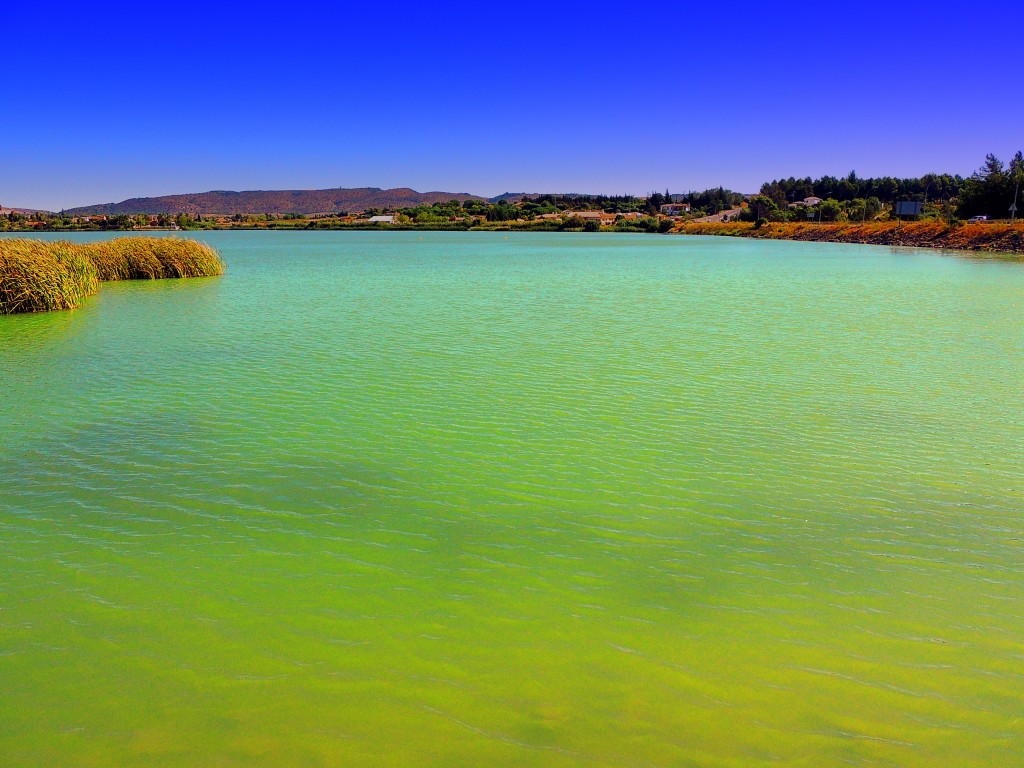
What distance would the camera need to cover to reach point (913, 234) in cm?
5531

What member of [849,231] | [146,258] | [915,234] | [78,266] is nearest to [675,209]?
[849,231]

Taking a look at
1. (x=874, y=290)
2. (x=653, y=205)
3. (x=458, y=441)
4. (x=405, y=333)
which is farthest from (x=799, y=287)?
(x=653, y=205)

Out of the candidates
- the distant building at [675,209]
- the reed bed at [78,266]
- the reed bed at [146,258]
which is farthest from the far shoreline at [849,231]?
the distant building at [675,209]

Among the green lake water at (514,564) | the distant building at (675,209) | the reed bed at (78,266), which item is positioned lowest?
the green lake water at (514,564)

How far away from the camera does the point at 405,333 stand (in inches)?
538

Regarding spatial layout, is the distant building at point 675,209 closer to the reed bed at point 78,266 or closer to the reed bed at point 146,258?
the reed bed at point 146,258

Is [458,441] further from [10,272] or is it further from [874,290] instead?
[874,290]

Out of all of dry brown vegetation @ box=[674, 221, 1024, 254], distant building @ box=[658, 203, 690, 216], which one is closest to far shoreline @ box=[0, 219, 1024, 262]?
dry brown vegetation @ box=[674, 221, 1024, 254]

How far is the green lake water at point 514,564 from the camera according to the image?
10.4 feet

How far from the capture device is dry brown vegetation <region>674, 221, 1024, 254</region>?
43875mm

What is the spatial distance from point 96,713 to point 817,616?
361 centimetres

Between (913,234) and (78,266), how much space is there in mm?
55857

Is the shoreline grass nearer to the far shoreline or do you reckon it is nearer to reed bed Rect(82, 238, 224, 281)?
the far shoreline

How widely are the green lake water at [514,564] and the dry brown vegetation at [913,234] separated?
4156 cm
